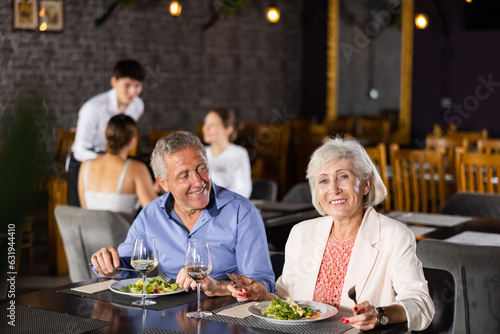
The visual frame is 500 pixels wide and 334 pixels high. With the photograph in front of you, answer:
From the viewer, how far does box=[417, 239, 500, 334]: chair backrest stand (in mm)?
1976

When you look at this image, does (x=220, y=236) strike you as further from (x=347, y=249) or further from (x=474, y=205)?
(x=474, y=205)

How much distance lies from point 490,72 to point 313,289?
715 centimetres

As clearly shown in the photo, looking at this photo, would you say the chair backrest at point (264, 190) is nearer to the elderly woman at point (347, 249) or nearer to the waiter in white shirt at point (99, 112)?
the waiter in white shirt at point (99, 112)

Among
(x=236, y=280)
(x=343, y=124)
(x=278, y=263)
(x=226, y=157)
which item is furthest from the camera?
(x=343, y=124)

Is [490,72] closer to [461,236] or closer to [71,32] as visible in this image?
[71,32]

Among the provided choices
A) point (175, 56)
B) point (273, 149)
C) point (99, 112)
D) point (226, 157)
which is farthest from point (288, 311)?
point (175, 56)

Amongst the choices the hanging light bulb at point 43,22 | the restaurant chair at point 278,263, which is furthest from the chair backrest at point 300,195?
the hanging light bulb at point 43,22

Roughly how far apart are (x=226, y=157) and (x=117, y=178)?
1.11 m

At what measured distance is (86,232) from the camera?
9.54ft

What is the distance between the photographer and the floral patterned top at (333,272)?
76.9 inches

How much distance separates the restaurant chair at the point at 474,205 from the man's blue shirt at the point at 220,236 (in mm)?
2009

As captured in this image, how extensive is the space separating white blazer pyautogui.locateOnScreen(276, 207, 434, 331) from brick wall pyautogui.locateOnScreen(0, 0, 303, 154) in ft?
14.7

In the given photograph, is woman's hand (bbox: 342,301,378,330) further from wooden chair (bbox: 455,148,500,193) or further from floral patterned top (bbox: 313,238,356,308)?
wooden chair (bbox: 455,148,500,193)

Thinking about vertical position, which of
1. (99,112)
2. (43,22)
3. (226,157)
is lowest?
(226,157)
